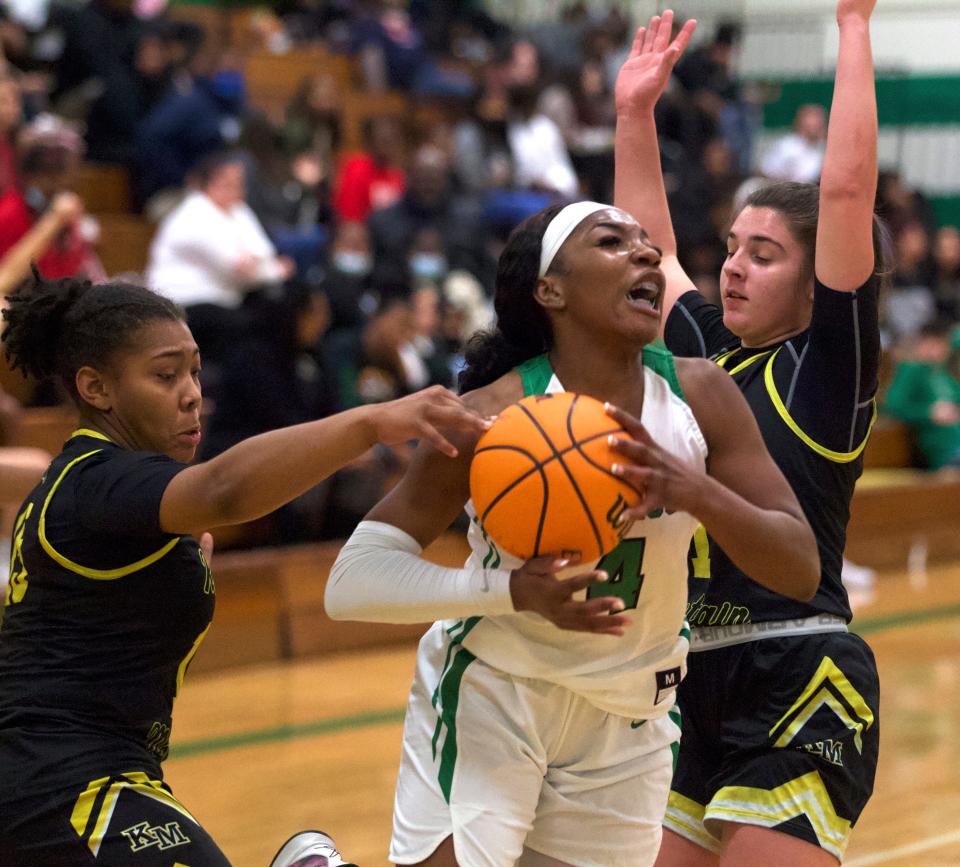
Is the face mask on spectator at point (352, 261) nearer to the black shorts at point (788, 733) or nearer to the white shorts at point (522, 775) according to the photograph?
the black shorts at point (788, 733)

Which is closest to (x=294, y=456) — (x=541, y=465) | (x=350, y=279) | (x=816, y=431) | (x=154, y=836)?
(x=541, y=465)

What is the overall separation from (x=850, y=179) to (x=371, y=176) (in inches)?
343

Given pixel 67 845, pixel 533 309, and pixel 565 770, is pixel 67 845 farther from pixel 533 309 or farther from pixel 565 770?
pixel 533 309

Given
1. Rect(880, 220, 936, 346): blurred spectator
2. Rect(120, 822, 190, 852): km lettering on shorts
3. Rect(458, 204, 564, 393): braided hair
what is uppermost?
Rect(458, 204, 564, 393): braided hair

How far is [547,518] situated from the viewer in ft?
7.69

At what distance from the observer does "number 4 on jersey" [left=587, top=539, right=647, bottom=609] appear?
256 centimetres

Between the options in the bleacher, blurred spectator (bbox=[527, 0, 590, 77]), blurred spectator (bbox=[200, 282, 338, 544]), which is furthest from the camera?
blurred spectator (bbox=[527, 0, 590, 77])

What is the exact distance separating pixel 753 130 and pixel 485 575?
47.6ft

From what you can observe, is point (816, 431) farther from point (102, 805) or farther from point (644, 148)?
point (102, 805)

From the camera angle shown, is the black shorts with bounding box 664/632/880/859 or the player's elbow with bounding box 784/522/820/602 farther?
the black shorts with bounding box 664/632/880/859

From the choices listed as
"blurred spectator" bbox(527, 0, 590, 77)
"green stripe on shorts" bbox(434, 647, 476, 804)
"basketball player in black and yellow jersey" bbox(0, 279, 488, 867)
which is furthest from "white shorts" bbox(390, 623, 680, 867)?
"blurred spectator" bbox(527, 0, 590, 77)

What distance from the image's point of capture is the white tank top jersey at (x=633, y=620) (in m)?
2.57

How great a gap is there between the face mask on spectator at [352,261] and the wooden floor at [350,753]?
2.81m

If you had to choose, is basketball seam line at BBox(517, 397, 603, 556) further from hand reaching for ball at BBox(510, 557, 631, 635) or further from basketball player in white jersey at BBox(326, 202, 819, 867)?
basketball player in white jersey at BBox(326, 202, 819, 867)
